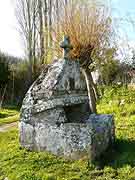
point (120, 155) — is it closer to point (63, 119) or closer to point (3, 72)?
point (63, 119)

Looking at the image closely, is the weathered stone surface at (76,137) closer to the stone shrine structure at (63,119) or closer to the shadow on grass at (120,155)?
the stone shrine structure at (63,119)

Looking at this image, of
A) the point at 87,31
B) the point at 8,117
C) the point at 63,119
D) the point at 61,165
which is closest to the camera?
the point at 61,165

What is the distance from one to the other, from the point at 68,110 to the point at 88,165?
1.83 m

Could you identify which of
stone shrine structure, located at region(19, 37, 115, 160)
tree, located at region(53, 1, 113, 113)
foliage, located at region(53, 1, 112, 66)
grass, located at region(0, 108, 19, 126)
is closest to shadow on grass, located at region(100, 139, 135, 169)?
stone shrine structure, located at region(19, 37, 115, 160)

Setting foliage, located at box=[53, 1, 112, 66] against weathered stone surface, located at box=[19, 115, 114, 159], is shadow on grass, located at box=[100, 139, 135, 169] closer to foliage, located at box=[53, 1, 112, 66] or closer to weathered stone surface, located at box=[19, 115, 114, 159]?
weathered stone surface, located at box=[19, 115, 114, 159]

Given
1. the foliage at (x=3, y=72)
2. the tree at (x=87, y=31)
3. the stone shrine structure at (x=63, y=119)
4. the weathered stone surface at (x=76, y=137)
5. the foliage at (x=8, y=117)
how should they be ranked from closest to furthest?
the weathered stone surface at (x=76, y=137) → the stone shrine structure at (x=63, y=119) → the tree at (x=87, y=31) → the foliage at (x=8, y=117) → the foliage at (x=3, y=72)

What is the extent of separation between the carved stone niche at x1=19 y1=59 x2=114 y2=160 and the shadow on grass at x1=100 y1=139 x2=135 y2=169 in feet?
0.46

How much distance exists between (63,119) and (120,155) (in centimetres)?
118

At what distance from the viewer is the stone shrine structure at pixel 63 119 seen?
6793 mm

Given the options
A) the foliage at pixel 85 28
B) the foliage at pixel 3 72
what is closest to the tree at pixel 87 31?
the foliage at pixel 85 28

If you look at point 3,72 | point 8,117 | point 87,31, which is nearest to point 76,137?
point 87,31

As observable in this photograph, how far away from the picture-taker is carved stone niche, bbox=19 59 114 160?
6.79m

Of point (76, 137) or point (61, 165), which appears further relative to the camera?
point (76, 137)

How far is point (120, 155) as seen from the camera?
6914mm
